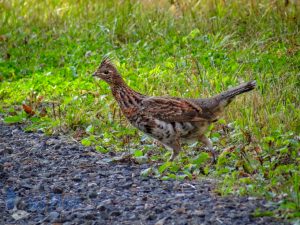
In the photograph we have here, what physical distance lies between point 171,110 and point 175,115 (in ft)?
0.24

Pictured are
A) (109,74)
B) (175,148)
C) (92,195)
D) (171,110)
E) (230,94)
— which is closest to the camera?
(92,195)

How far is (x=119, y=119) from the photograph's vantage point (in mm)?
9320

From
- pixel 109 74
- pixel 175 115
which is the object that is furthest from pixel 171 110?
pixel 109 74

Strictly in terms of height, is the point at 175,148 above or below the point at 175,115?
below

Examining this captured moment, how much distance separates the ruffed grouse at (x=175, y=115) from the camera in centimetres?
791

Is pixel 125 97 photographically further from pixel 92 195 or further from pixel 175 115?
pixel 92 195

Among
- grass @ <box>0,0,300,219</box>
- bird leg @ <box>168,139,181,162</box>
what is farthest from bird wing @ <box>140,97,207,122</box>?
grass @ <box>0,0,300,219</box>

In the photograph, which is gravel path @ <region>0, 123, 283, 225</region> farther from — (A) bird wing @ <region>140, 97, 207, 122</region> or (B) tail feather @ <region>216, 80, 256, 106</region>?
(B) tail feather @ <region>216, 80, 256, 106</region>

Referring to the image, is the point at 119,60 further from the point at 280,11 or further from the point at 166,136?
the point at 166,136

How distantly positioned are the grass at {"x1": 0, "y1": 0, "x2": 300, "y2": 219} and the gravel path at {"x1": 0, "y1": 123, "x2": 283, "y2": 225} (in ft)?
0.65

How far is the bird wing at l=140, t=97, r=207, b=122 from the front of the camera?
798 cm

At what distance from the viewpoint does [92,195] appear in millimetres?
7012

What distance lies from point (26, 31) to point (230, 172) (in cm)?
654

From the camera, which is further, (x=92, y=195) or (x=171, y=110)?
(x=171, y=110)
